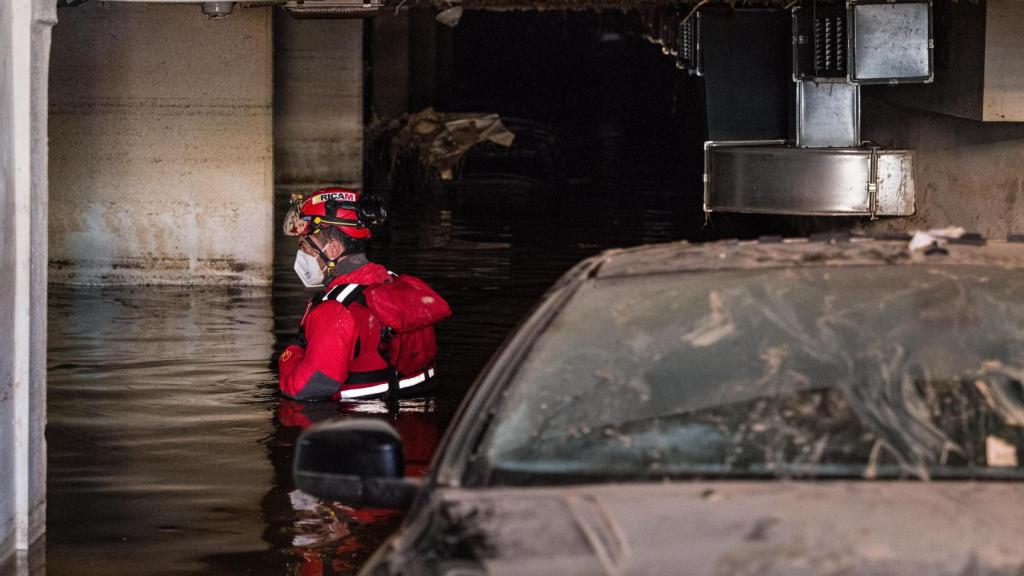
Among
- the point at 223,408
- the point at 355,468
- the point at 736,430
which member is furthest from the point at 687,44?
the point at 355,468

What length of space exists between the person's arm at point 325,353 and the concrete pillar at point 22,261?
165 centimetres

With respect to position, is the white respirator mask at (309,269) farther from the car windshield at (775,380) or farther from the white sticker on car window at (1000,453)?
the white sticker on car window at (1000,453)

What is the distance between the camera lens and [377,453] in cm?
361

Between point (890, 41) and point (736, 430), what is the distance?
7581 millimetres

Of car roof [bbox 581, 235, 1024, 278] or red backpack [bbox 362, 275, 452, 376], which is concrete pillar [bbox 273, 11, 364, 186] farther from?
car roof [bbox 581, 235, 1024, 278]

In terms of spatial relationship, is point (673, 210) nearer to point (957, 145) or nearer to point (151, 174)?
point (151, 174)

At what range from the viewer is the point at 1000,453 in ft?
11.8

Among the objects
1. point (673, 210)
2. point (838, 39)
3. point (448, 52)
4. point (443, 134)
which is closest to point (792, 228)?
point (673, 210)

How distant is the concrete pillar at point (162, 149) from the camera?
1547 centimetres

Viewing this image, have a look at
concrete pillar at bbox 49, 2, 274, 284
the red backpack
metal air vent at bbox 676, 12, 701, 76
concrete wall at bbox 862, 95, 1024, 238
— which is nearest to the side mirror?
the red backpack

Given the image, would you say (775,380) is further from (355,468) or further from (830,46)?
(830,46)

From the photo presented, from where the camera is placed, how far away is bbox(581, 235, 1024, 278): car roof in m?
3.96

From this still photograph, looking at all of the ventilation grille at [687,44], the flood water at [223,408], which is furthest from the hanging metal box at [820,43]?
the flood water at [223,408]

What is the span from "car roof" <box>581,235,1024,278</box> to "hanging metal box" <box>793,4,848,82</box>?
23.9ft
